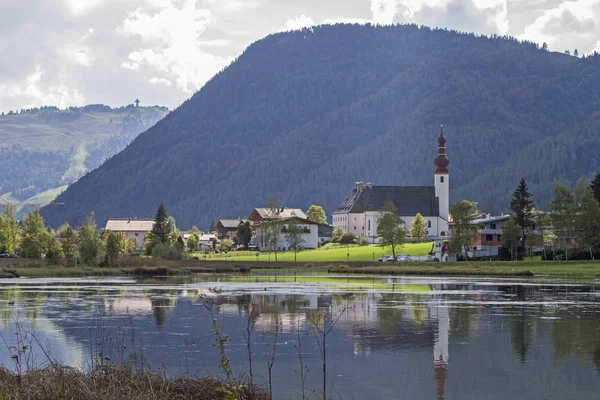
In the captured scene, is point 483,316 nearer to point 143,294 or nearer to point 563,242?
point 143,294

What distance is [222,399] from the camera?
21656 mm

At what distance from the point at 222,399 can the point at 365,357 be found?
10.8 m

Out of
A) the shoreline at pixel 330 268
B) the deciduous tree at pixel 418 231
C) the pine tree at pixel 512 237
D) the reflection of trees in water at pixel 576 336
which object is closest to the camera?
the reflection of trees in water at pixel 576 336

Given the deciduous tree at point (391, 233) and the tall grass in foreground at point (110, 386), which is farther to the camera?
the deciduous tree at point (391, 233)

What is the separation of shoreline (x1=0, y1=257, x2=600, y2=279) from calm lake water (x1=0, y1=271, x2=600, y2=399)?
30.3 meters

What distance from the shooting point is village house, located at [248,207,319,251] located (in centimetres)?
16238

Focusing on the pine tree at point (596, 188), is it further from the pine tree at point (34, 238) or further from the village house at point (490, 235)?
the pine tree at point (34, 238)

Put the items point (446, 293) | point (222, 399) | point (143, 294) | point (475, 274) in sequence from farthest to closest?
point (475, 274)
point (446, 293)
point (143, 294)
point (222, 399)

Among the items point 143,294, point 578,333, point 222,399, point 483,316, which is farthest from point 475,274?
point 222,399

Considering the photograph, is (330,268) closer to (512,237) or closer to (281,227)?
(512,237)

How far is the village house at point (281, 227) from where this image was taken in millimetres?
162375

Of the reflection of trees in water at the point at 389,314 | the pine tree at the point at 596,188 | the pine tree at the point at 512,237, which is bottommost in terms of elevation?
the reflection of trees in water at the point at 389,314

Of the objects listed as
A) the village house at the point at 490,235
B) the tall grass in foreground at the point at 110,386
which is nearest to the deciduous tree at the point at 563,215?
the village house at the point at 490,235

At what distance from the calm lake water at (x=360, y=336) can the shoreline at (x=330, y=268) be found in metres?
30.3
